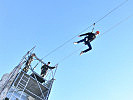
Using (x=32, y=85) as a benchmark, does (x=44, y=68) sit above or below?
above

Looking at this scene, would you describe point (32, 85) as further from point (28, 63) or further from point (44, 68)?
point (44, 68)

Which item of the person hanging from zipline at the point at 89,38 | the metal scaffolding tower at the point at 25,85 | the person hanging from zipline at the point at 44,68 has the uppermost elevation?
the person hanging from zipline at the point at 89,38

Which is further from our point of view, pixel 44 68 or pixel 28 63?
pixel 44 68

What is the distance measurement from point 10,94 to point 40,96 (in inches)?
101

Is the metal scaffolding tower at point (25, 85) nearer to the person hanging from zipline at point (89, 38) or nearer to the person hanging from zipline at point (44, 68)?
the person hanging from zipline at point (44, 68)

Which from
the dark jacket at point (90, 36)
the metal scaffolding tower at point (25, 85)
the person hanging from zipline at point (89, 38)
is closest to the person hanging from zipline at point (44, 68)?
the metal scaffolding tower at point (25, 85)

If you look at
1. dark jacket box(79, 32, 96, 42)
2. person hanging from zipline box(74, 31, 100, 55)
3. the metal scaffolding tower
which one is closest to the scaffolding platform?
the metal scaffolding tower

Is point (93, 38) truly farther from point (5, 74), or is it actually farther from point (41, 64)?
point (5, 74)

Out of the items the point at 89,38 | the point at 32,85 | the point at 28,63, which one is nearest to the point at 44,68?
the point at 28,63

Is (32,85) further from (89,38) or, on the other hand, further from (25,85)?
(89,38)

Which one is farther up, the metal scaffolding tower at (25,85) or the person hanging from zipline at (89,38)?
the person hanging from zipline at (89,38)

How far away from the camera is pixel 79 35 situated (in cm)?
1214

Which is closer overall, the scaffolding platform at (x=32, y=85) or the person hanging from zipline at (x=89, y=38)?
the scaffolding platform at (x=32, y=85)

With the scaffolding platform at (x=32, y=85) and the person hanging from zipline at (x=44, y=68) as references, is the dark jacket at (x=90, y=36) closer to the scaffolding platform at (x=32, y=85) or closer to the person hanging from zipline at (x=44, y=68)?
the person hanging from zipline at (x=44, y=68)
